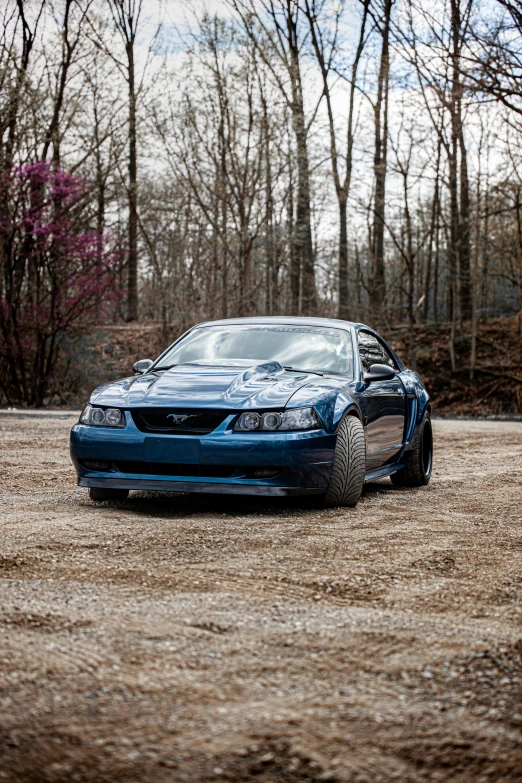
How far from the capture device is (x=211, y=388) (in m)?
6.27

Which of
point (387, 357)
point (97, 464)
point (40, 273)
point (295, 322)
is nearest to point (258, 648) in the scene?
point (97, 464)

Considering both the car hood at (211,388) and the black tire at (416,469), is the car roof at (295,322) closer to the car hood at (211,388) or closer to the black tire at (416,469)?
the car hood at (211,388)

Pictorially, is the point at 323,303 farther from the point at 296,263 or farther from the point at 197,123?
the point at 197,123

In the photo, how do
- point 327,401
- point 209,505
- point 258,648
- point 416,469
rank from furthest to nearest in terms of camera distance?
point 416,469 → point 209,505 → point 327,401 → point 258,648

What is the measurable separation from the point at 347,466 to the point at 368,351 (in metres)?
1.83

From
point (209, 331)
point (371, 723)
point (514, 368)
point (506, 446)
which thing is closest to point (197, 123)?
point (514, 368)

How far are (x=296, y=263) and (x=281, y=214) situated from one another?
4.25 m

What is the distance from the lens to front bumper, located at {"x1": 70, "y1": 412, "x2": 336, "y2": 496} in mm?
5902

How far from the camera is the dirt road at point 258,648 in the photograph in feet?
7.24

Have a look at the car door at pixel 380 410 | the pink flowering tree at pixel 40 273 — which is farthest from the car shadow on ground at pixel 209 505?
the pink flowering tree at pixel 40 273

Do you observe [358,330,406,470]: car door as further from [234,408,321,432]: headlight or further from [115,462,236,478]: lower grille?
[115,462,236,478]: lower grille

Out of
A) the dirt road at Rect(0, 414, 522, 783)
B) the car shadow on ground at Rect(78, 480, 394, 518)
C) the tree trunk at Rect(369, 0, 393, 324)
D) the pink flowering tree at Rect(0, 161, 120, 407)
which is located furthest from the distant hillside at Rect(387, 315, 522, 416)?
the dirt road at Rect(0, 414, 522, 783)

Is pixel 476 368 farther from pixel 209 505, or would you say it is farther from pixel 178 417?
pixel 178 417

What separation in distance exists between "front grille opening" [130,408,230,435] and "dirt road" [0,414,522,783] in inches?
23.1
